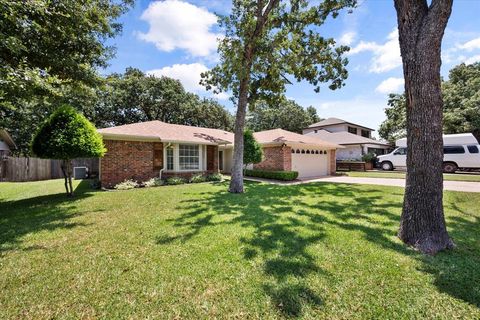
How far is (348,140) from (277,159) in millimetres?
14210

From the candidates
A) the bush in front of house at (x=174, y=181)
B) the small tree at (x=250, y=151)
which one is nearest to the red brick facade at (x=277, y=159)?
the small tree at (x=250, y=151)

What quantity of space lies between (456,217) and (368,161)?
18.5 m

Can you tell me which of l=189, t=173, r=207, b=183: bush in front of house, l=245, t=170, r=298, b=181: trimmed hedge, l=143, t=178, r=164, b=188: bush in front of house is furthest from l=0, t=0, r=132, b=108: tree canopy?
l=245, t=170, r=298, b=181: trimmed hedge

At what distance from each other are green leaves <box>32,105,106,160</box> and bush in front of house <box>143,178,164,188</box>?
12.0ft

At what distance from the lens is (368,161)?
22672mm

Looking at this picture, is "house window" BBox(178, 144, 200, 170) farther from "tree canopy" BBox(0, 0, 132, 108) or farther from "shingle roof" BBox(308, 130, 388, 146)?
"shingle roof" BBox(308, 130, 388, 146)

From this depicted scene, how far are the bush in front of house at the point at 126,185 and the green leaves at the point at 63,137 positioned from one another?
9.34 ft

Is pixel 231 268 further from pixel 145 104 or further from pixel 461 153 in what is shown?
pixel 145 104

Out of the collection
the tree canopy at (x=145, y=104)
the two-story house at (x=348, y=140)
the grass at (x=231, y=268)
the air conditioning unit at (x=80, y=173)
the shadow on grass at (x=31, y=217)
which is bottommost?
the grass at (x=231, y=268)

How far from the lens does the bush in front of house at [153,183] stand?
11742 mm

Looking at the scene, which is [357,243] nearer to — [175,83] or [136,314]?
[136,314]

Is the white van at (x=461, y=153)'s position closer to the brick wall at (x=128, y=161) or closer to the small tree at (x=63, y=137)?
the brick wall at (x=128, y=161)

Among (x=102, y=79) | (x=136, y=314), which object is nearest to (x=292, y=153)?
(x=102, y=79)

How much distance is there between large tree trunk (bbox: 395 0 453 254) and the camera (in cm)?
375
